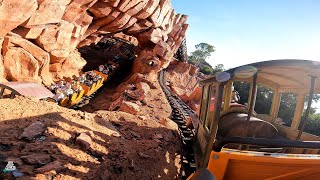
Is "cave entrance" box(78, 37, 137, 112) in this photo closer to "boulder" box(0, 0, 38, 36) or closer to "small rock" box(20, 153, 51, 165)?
"boulder" box(0, 0, 38, 36)

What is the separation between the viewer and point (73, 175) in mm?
3762

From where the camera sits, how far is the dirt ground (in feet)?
13.0

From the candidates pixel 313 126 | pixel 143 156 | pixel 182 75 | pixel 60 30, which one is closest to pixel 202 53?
pixel 182 75

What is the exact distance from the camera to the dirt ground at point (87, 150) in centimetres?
398

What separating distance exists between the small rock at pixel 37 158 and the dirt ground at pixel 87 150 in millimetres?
33

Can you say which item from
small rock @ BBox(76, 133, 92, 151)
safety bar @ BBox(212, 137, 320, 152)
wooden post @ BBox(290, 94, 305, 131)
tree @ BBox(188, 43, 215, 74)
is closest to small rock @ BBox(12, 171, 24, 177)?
small rock @ BBox(76, 133, 92, 151)

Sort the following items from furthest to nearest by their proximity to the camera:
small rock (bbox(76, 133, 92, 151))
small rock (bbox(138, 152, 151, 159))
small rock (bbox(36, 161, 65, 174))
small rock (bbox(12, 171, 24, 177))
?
small rock (bbox(138, 152, 151, 159)), small rock (bbox(76, 133, 92, 151)), small rock (bbox(36, 161, 65, 174)), small rock (bbox(12, 171, 24, 177))

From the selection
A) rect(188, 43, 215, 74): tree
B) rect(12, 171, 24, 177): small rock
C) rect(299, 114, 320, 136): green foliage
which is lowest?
rect(299, 114, 320, 136): green foliage

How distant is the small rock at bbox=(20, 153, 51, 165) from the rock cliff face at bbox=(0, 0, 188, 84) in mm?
9734

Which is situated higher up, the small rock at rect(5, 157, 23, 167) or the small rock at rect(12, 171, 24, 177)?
the small rock at rect(5, 157, 23, 167)

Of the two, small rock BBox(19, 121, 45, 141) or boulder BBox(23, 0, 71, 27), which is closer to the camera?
small rock BBox(19, 121, 45, 141)

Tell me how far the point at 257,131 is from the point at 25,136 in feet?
14.7

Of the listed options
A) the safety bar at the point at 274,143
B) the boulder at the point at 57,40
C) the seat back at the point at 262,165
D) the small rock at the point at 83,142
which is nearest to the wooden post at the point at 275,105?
the seat back at the point at 262,165

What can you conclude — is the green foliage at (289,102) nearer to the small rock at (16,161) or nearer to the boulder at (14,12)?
the small rock at (16,161)
